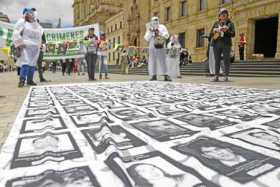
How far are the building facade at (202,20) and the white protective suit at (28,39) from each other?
1466 centimetres

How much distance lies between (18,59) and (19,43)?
0.49m

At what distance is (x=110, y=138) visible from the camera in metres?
1.61

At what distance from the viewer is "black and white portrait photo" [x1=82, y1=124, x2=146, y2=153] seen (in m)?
1.50

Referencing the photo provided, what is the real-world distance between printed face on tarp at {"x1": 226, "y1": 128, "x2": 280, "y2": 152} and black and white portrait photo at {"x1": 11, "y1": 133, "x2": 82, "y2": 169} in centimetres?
98

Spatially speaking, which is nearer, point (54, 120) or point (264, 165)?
point (264, 165)

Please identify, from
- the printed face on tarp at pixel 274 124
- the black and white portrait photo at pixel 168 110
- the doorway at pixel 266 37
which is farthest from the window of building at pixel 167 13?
the printed face on tarp at pixel 274 124

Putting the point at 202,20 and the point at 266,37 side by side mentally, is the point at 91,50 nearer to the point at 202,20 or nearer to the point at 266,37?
the point at 266,37

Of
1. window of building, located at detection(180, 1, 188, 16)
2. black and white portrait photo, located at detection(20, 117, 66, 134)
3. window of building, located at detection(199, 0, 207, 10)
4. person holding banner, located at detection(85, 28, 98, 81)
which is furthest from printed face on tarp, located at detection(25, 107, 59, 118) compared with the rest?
window of building, located at detection(180, 1, 188, 16)

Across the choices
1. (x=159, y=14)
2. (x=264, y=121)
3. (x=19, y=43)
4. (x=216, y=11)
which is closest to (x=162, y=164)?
(x=264, y=121)

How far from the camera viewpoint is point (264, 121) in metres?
2.10

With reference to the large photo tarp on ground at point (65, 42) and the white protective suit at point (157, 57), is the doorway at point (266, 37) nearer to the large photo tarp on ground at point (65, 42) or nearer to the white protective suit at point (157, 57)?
the large photo tarp on ground at point (65, 42)

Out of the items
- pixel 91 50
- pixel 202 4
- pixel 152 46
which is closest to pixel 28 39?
pixel 91 50

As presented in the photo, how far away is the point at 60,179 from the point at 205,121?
1.33m

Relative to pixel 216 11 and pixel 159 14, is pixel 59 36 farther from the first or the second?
pixel 159 14
